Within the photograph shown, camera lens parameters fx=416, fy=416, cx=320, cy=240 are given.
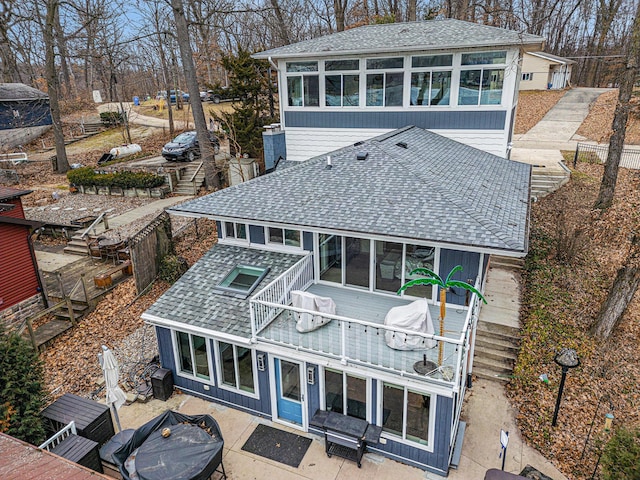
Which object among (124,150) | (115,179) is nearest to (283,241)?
(115,179)

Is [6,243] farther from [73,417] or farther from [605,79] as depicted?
[605,79]

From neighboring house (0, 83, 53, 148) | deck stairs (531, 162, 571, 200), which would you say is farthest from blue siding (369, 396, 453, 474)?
neighboring house (0, 83, 53, 148)

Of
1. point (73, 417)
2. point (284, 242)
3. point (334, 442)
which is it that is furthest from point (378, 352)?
point (73, 417)

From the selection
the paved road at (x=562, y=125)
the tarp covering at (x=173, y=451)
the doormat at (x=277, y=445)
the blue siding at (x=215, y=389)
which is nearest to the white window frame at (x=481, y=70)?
the blue siding at (x=215, y=389)

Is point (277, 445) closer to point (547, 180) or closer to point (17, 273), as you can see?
point (17, 273)

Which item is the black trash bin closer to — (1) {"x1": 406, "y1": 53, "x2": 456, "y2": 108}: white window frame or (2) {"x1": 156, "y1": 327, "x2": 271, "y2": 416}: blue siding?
(2) {"x1": 156, "y1": 327, "x2": 271, "y2": 416}: blue siding

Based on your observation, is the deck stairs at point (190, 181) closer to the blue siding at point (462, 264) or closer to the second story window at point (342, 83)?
the second story window at point (342, 83)
